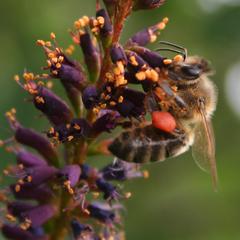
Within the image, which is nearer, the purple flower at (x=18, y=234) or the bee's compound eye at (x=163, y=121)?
the bee's compound eye at (x=163, y=121)

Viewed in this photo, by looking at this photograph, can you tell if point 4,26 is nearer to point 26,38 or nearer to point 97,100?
point 26,38

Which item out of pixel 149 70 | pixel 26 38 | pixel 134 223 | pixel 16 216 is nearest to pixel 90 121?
pixel 149 70

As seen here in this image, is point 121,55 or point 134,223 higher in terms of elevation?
point 121,55

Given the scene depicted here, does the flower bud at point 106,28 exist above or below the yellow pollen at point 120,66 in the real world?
above

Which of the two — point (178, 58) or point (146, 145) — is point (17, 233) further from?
point (178, 58)

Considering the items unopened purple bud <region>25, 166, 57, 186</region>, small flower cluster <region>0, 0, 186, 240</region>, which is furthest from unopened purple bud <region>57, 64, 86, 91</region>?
unopened purple bud <region>25, 166, 57, 186</region>

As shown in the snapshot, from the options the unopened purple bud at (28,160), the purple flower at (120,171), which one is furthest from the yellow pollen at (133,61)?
the unopened purple bud at (28,160)

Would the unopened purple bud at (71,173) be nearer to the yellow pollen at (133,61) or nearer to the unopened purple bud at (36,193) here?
the unopened purple bud at (36,193)
